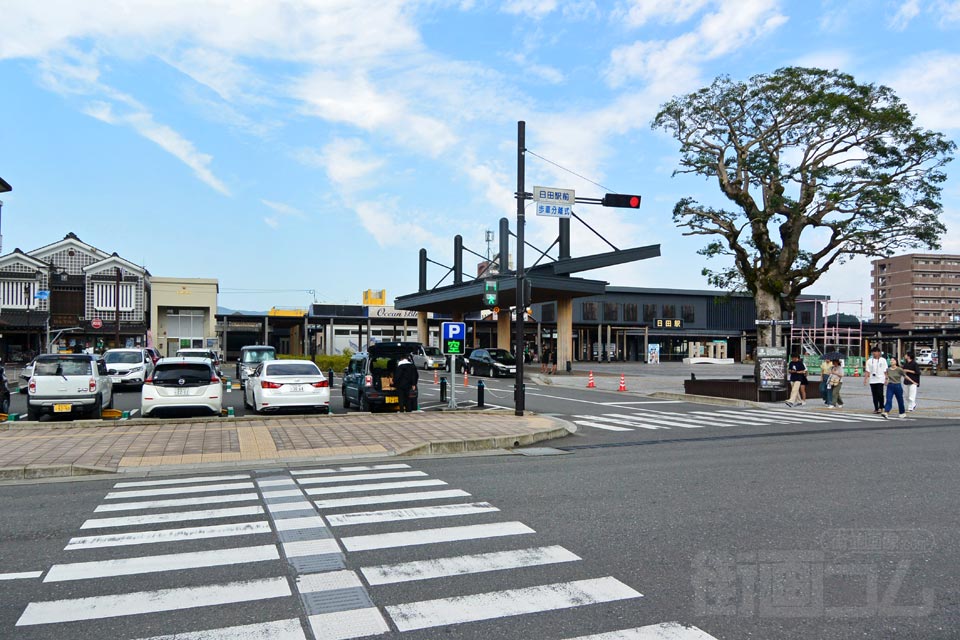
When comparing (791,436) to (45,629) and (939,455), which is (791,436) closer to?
(939,455)

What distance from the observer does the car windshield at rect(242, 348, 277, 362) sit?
2755cm

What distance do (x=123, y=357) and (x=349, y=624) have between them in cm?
2726

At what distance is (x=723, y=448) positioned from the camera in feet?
44.1

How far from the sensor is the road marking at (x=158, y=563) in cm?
571

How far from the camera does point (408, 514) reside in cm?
772

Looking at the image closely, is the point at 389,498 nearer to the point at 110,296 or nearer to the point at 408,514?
the point at 408,514

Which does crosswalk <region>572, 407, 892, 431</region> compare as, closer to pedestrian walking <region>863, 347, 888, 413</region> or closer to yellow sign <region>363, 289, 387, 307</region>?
pedestrian walking <region>863, 347, 888, 413</region>

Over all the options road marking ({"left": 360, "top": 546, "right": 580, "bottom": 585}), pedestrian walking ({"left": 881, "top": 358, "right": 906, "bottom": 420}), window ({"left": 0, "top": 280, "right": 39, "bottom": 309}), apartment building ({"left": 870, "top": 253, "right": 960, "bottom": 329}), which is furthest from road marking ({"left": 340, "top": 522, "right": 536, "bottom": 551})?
apartment building ({"left": 870, "top": 253, "right": 960, "bottom": 329})

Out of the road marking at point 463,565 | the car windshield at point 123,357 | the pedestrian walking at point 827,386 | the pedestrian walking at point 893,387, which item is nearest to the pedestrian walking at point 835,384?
the pedestrian walking at point 827,386

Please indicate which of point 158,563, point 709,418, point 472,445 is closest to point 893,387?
point 709,418

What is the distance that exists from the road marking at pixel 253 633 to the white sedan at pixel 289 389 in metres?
13.6

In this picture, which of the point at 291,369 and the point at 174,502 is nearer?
the point at 174,502

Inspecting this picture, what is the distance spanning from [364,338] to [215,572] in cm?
7004

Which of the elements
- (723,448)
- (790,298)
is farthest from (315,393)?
(790,298)
